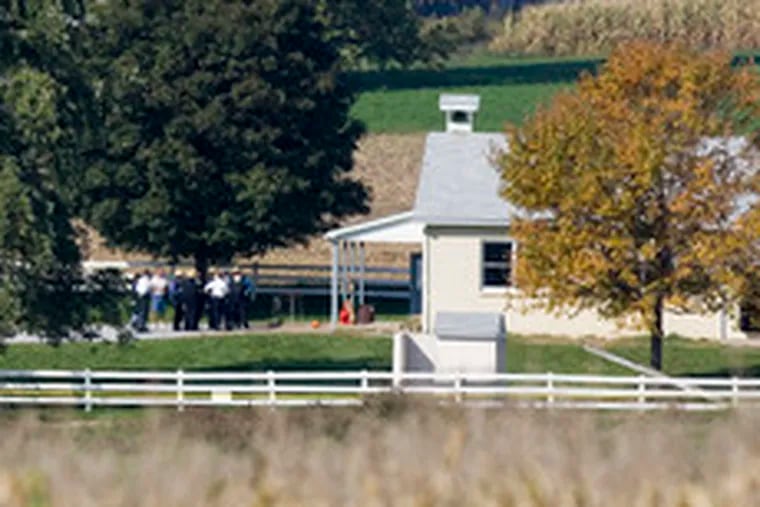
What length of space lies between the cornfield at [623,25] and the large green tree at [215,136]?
120 ft

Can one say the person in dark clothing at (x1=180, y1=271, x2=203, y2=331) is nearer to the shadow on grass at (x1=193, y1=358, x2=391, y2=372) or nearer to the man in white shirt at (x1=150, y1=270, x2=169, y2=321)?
the man in white shirt at (x1=150, y1=270, x2=169, y2=321)

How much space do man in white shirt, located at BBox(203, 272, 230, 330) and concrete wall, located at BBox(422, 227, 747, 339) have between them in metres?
4.57

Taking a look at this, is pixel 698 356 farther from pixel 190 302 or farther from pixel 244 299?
pixel 190 302

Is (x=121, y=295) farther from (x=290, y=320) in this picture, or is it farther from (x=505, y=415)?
(x=505, y=415)

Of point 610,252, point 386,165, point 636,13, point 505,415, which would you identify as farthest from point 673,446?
point 636,13

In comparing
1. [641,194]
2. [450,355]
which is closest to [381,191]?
[450,355]

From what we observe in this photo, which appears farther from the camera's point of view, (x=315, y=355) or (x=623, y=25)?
(x=623, y=25)

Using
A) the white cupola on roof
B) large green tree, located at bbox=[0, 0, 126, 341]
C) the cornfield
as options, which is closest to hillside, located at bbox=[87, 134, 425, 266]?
the white cupola on roof

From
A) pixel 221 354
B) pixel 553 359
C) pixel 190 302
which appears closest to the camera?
pixel 553 359

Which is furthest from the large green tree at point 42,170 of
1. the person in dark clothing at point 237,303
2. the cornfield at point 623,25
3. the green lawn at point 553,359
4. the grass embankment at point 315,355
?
the cornfield at point 623,25

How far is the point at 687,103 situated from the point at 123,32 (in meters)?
19.3

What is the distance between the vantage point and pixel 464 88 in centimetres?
8756

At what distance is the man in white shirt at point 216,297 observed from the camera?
46728 mm

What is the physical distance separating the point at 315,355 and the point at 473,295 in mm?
4056
